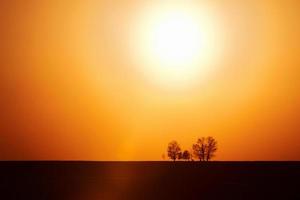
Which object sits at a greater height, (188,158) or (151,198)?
(188,158)

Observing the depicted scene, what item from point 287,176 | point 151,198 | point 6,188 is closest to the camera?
point 151,198

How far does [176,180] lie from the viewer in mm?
54500

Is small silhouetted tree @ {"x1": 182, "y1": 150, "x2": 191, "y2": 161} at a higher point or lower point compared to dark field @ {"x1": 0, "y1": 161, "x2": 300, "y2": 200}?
higher

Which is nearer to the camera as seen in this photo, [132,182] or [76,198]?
[76,198]

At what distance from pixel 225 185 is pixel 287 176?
1125 cm

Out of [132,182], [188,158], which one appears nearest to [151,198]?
[132,182]

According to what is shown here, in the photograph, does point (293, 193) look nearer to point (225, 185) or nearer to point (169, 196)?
point (225, 185)

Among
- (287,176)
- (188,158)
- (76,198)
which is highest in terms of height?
(188,158)

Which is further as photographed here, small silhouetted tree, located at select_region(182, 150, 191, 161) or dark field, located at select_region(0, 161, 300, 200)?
small silhouetted tree, located at select_region(182, 150, 191, 161)

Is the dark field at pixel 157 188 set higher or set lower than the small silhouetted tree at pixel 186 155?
lower

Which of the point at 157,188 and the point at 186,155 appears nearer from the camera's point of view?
the point at 157,188

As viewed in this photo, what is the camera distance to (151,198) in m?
42.2

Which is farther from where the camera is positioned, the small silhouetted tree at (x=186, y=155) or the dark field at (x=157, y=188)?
the small silhouetted tree at (x=186, y=155)

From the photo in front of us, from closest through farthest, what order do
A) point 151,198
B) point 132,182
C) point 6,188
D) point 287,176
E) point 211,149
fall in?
1. point 151,198
2. point 6,188
3. point 132,182
4. point 287,176
5. point 211,149
